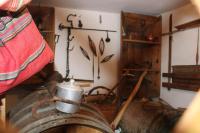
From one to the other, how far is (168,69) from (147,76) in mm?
430

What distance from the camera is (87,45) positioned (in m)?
3.66

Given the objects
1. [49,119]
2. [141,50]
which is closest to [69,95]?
[49,119]

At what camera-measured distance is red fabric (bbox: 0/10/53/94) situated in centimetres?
95

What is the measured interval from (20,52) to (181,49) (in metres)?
2.94

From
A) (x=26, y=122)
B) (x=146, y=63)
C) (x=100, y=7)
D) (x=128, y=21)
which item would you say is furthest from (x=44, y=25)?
(x=26, y=122)

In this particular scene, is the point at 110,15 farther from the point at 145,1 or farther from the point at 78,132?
the point at 78,132

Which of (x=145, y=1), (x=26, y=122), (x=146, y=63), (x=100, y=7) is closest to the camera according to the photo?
(x=26, y=122)

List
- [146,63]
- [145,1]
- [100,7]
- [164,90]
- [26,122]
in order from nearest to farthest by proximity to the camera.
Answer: [26,122] < [145,1] < [100,7] < [164,90] < [146,63]

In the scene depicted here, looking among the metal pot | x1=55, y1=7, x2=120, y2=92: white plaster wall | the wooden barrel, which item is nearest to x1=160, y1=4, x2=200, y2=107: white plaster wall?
x1=55, y1=7, x2=120, y2=92: white plaster wall

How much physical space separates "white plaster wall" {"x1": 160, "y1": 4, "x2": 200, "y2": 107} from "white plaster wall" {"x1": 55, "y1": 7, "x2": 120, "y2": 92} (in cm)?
84

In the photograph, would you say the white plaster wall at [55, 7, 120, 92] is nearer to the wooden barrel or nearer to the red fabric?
the wooden barrel

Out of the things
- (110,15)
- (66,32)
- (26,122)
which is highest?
(110,15)

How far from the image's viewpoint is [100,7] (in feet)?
11.4

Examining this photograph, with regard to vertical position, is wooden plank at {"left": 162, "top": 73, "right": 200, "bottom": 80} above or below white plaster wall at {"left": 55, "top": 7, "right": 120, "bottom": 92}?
below
